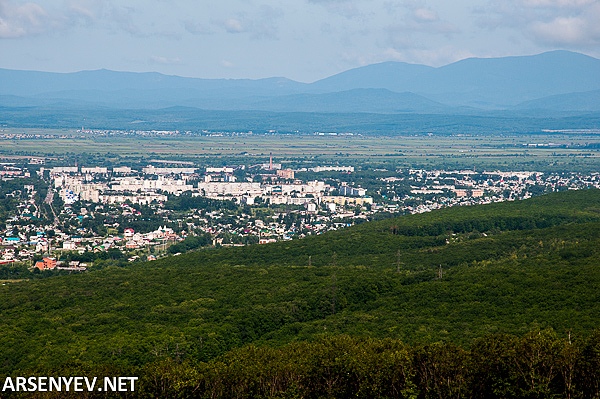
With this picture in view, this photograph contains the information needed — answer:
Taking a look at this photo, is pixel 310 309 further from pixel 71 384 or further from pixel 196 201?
pixel 196 201

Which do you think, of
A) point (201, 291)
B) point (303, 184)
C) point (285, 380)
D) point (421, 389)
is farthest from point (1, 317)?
point (303, 184)

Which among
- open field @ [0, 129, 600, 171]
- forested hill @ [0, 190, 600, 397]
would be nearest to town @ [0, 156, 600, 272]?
forested hill @ [0, 190, 600, 397]

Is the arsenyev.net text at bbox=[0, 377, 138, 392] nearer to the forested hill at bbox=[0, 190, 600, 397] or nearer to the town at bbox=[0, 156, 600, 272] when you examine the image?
the forested hill at bbox=[0, 190, 600, 397]

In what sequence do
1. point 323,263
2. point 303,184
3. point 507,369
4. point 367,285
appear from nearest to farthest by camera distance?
1. point 507,369
2. point 367,285
3. point 323,263
4. point 303,184

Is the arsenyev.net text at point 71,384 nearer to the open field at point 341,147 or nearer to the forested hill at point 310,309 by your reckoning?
the forested hill at point 310,309

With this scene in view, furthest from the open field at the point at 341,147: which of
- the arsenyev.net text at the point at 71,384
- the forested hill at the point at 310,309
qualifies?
the arsenyev.net text at the point at 71,384

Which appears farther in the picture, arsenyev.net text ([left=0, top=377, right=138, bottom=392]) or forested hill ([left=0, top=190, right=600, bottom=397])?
forested hill ([left=0, top=190, right=600, bottom=397])

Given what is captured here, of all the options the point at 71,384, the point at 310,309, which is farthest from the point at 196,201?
the point at 71,384

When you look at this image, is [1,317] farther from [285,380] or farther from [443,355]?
[443,355]
